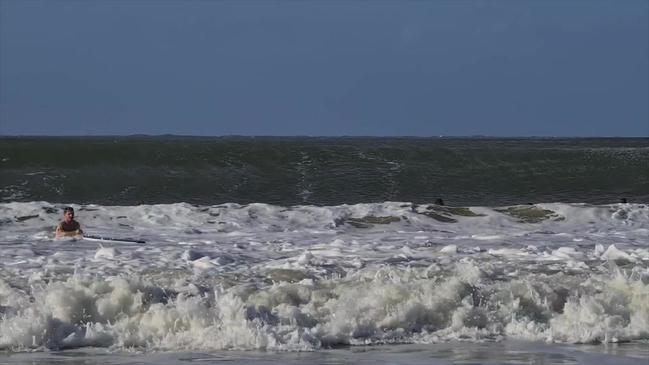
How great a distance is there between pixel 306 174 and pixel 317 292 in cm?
Result: 1483

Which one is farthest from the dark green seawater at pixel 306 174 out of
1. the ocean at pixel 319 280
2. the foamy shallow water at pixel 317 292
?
the foamy shallow water at pixel 317 292

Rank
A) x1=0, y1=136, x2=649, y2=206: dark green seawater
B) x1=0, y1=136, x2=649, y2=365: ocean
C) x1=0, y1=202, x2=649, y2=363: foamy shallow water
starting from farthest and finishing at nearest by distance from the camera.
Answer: x1=0, y1=136, x2=649, y2=206: dark green seawater
x1=0, y1=202, x2=649, y2=363: foamy shallow water
x1=0, y1=136, x2=649, y2=365: ocean

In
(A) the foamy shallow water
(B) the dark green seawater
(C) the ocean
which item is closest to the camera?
(C) the ocean

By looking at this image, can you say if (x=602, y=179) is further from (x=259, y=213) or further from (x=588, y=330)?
(x=588, y=330)

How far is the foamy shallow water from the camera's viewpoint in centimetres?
970

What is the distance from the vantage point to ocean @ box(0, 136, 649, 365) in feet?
31.1

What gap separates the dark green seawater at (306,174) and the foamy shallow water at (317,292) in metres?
7.21

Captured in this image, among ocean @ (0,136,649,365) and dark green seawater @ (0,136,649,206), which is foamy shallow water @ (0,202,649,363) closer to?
ocean @ (0,136,649,365)

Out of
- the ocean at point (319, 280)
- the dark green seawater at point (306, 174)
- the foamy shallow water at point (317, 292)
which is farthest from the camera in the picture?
the dark green seawater at point (306, 174)

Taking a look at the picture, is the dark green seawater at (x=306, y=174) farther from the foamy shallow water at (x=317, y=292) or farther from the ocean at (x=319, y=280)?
the foamy shallow water at (x=317, y=292)

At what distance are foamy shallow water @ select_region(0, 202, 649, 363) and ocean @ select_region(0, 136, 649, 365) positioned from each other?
0.07 ft

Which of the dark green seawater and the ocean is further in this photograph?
the dark green seawater

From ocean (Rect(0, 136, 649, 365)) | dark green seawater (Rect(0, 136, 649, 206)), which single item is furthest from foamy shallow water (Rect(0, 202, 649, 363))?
dark green seawater (Rect(0, 136, 649, 206))

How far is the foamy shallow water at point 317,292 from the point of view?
9695 millimetres
